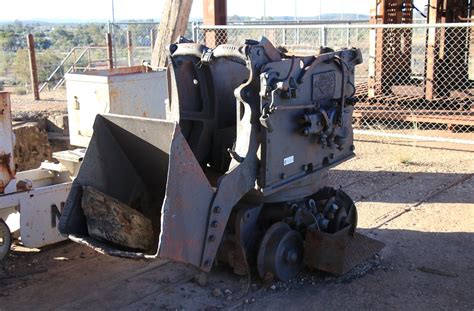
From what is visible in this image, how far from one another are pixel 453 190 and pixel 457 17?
7379 mm

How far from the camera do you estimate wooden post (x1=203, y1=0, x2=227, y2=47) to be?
13.3 m

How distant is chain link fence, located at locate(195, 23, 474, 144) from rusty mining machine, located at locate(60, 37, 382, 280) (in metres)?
5.97

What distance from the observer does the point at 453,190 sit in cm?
874

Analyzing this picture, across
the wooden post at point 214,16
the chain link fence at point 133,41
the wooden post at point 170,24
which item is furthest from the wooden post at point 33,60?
the wooden post at point 170,24

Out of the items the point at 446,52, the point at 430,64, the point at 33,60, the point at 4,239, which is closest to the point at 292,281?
the point at 4,239

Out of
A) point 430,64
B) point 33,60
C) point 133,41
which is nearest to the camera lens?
point 430,64

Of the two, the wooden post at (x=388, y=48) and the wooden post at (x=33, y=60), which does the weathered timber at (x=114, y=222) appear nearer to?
the wooden post at (x=388, y=48)

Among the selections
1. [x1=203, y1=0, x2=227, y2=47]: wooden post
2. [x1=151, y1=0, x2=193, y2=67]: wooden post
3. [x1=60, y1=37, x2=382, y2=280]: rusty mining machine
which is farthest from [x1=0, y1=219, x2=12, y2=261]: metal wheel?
[x1=203, y1=0, x2=227, y2=47]: wooden post

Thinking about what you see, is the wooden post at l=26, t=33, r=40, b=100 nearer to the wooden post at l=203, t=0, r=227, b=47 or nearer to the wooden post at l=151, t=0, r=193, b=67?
the wooden post at l=203, t=0, r=227, b=47

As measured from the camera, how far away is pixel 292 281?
5848 millimetres

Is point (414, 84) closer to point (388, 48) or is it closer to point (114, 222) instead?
point (388, 48)

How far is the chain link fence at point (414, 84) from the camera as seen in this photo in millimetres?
12289

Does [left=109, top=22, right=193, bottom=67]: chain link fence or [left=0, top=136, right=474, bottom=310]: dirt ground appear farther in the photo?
[left=109, top=22, right=193, bottom=67]: chain link fence

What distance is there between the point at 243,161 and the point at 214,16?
8.61 meters
